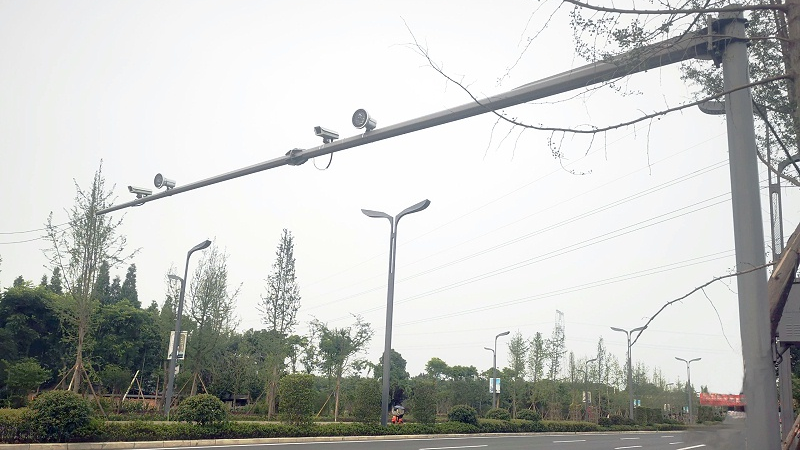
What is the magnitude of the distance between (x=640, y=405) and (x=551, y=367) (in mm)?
6308

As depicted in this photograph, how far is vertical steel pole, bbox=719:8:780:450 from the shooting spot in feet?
11.1

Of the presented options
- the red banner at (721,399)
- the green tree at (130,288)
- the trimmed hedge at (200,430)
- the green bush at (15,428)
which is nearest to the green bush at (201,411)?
the trimmed hedge at (200,430)

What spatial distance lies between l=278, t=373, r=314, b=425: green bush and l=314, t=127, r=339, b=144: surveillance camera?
608 inches

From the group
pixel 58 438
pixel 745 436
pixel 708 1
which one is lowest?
pixel 58 438

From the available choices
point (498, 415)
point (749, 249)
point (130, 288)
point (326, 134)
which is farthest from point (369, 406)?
point (130, 288)

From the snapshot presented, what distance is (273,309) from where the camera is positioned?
113 ft

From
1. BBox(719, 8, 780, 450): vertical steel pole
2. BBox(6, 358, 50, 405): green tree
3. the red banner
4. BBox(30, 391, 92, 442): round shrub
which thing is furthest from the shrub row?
BBox(719, 8, 780, 450): vertical steel pole

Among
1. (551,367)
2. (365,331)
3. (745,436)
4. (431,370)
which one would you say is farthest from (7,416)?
(431,370)

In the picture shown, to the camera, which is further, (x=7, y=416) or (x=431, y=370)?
(x=431, y=370)

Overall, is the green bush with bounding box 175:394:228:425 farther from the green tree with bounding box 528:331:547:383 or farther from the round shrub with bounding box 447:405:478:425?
the green tree with bounding box 528:331:547:383

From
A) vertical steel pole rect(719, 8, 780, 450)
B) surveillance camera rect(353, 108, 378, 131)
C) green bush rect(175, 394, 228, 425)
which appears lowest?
green bush rect(175, 394, 228, 425)

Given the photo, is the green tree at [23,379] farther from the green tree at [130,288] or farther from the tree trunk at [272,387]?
the green tree at [130,288]

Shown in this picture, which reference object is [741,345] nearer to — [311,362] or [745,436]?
A: [745,436]

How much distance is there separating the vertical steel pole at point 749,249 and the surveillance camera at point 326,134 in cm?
545
